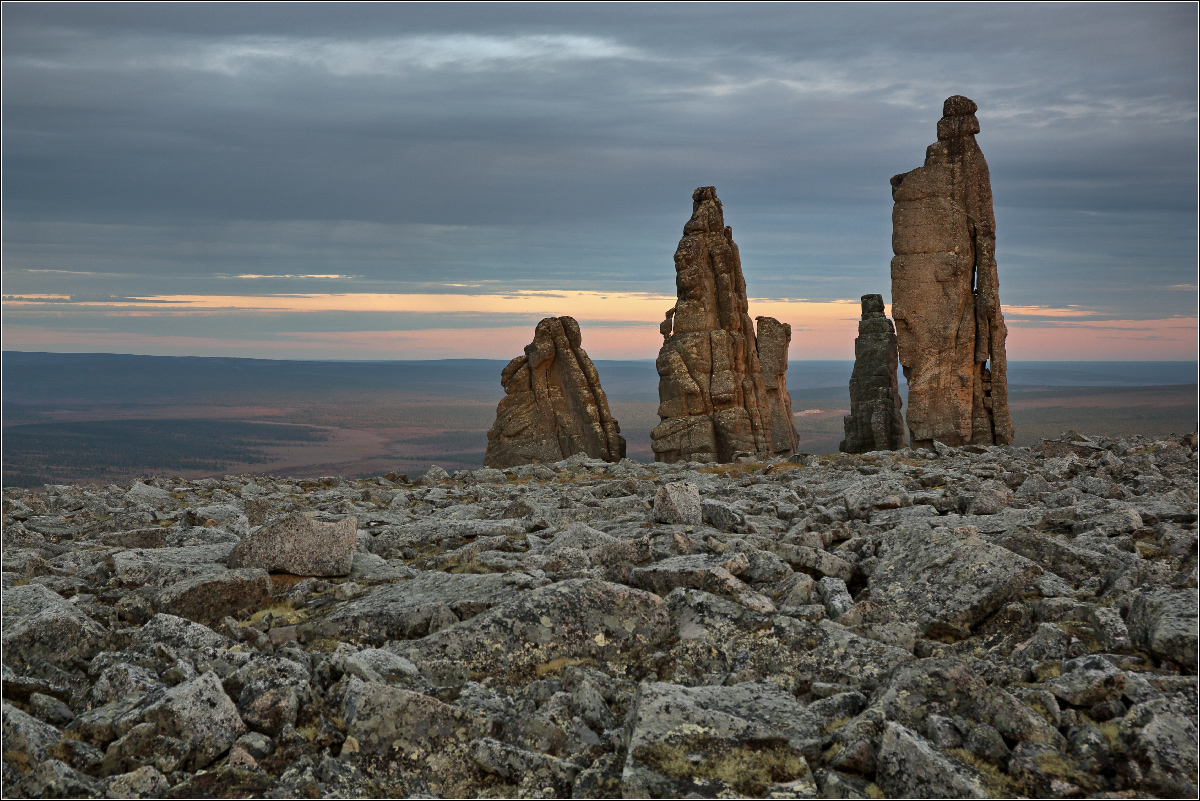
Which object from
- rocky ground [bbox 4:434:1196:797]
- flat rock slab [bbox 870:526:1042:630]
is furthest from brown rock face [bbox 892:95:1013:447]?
flat rock slab [bbox 870:526:1042:630]

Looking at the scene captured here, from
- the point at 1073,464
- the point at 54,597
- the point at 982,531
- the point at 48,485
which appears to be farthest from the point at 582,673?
the point at 48,485

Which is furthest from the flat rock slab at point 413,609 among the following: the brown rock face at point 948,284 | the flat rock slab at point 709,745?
the brown rock face at point 948,284

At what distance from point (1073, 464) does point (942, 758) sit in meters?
12.6

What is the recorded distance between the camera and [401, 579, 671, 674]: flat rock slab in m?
7.30

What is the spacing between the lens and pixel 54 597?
26.5ft

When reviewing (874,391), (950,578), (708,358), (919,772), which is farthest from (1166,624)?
(874,391)

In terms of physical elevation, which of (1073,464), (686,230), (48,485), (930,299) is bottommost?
(48,485)

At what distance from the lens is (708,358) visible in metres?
40.9

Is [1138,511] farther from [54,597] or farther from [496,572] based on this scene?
[54,597]

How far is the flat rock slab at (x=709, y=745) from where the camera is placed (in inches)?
207

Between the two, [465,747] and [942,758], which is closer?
[942,758]

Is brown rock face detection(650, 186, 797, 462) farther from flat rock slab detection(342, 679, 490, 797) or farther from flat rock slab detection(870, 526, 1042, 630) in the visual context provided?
flat rock slab detection(342, 679, 490, 797)

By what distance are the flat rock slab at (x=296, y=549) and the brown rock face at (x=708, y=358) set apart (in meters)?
30.8

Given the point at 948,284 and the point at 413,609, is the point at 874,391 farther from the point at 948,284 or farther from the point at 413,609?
the point at 413,609
